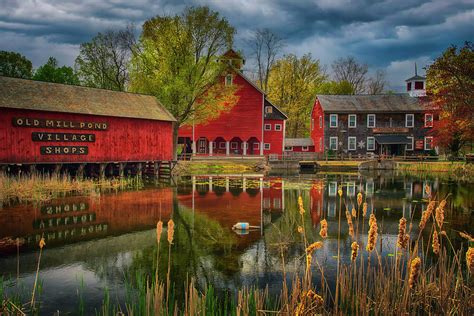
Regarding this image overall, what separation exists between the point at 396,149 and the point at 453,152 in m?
7.94

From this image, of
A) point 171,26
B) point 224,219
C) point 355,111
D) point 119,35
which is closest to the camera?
point 224,219

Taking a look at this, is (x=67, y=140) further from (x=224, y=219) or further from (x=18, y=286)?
(x=18, y=286)

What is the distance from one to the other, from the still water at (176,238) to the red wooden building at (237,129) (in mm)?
23863

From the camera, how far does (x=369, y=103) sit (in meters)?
52.7

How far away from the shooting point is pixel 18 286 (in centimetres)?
802

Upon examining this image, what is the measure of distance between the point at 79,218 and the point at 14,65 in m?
53.9

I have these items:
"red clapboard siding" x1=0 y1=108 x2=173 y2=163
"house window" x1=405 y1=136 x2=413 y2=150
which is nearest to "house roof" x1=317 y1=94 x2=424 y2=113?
"house window" x1=405 y1=136 x2=413 y2=150

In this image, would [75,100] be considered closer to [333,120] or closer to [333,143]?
Result: [333,120]

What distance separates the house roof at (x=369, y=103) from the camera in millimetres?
51312

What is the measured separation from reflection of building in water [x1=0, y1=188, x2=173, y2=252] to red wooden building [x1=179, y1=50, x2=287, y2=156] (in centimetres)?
2600

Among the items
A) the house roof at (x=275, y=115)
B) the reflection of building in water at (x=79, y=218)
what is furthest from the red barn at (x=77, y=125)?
the house roof at (x=275, y=115)

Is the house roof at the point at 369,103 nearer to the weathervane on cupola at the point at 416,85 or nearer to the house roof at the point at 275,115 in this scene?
the weathervane on cupola at the point at 416,85

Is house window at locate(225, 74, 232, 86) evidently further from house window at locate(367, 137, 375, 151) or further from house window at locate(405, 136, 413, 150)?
house window at locate(405, 136, 413, 150)

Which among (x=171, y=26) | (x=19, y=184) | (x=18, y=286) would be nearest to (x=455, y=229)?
(x=18, y=286)
